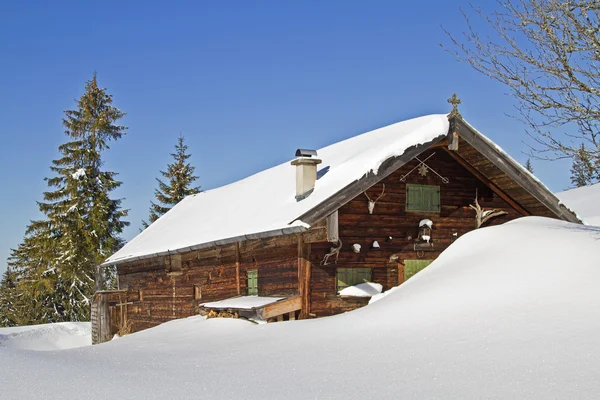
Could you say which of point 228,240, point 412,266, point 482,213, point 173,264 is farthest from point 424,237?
point 173,264

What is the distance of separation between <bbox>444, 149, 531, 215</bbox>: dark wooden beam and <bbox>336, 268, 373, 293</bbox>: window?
3.77 m

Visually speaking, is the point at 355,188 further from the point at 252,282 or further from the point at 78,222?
the point at 78,222

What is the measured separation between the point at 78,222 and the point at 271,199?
17995 mm

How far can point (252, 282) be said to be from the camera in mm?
15766

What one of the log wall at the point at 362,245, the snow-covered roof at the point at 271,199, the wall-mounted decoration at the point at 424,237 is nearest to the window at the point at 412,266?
the log wall at the point at 362,245

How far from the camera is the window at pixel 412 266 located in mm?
14859

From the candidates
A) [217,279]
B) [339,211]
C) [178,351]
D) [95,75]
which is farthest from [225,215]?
[95,75]

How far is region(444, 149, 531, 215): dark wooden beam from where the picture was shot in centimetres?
1543

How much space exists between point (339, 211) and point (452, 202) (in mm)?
3276

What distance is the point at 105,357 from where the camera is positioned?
30.3ft

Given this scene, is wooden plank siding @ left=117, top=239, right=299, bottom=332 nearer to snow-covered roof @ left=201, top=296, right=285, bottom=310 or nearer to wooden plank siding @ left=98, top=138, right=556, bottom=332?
wooden plank siding @ left=98, top=138, right=556, bottom=332

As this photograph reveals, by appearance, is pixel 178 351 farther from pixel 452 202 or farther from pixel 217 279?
pixel 452 202

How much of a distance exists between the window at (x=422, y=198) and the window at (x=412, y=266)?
135 centimetres

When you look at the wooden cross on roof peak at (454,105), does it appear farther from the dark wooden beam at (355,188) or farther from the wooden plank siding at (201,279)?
the wooden plank siding at (201,279)
